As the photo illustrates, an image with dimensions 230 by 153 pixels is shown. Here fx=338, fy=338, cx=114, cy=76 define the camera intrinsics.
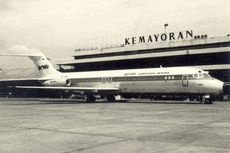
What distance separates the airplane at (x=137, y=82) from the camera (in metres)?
31.7

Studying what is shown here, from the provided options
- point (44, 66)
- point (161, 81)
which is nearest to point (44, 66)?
point (44, 66)

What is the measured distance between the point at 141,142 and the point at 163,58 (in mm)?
51167

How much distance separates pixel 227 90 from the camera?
170ft

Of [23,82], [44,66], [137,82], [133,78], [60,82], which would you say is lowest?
[137,82]

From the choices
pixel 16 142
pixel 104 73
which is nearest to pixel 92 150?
pixel 16 142

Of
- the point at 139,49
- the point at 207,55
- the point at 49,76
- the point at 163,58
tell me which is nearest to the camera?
the point at 49,76

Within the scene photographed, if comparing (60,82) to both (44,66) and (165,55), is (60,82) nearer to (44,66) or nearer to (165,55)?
(44,66)

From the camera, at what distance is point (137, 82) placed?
35656 mm

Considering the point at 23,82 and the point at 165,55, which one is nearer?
the point at 165,55

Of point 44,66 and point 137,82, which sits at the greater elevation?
point 44,66

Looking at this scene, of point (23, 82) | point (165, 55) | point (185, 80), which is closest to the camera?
point (185, 80)

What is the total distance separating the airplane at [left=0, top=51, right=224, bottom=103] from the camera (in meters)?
31.7

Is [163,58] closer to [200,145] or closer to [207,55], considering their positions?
[207,55]

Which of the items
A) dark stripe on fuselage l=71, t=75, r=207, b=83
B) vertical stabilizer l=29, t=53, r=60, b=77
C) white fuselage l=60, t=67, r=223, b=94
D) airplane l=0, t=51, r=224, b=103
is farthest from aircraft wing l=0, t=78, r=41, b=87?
white fuselage l=60, t=67, r=223, b=94
